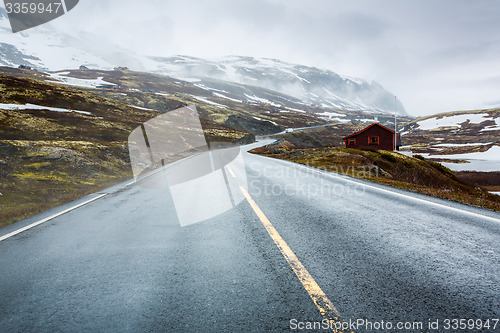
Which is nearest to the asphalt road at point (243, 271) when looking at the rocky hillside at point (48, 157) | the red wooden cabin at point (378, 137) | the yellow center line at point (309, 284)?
the yellow center line at point (309, 284)

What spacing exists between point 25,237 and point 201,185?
5.93 meters

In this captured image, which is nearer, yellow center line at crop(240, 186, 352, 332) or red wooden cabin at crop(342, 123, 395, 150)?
yellow center line at crop(240, 186, 352, 332)

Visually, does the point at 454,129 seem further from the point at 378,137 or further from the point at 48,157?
the point at 48,157

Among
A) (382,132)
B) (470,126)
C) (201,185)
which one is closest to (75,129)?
(201,185)

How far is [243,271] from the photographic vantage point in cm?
319

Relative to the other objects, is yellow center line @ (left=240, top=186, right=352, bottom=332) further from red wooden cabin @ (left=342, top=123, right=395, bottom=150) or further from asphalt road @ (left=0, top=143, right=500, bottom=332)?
red wooden cabin @ (left=342, top=123, right=395, bottom=150)

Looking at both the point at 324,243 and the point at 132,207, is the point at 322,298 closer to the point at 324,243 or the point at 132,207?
the point at 324,243

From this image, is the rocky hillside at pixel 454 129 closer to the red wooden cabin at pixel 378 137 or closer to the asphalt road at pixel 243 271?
the red wooden cabin at pixel 378 137

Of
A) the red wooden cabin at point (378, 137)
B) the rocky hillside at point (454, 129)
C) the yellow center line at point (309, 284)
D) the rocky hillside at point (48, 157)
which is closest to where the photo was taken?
the yellow center line at point (309, 284)

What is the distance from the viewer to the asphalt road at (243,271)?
2.36 m

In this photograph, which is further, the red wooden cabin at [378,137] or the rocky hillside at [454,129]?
the rocky hillside at [454,129]

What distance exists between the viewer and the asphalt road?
2.36m

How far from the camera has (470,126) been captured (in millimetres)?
128375

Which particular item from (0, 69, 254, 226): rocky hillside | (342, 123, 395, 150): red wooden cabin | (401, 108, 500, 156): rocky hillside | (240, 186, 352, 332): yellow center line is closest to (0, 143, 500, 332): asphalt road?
(240, 186, 352, 332): yellow center line
